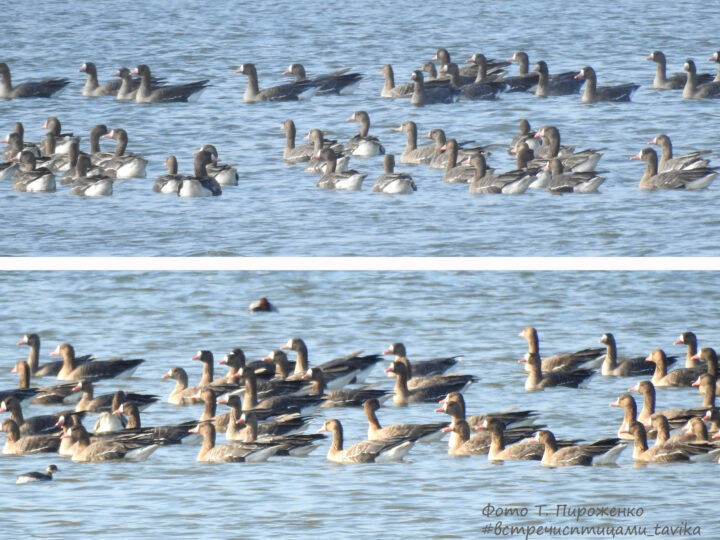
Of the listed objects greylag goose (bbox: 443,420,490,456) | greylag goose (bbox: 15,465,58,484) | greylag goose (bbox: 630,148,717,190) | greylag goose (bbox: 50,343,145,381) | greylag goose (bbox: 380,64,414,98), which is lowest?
greylag goose (bbox: 50,343,145,381)

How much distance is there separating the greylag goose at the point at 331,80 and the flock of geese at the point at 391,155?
0.09 ft

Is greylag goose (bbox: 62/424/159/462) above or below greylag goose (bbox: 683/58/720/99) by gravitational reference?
below

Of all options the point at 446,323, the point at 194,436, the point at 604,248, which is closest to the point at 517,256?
the point at 604,248

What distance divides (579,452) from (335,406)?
462cm

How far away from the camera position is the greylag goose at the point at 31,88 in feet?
102

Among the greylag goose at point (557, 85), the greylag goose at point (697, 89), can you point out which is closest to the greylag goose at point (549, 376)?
the greylag goose at point (697, 89)

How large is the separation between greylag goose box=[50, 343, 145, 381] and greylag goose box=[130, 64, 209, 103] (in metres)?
9.82

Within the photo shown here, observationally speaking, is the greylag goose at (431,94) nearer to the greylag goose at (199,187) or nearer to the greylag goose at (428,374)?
the greylag goose at (199,187)

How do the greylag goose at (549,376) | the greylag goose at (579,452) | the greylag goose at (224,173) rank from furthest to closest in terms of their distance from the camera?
the greylag goose at (224,173)
the greylag goose at (549,376)
the greylag goose at (579,452)

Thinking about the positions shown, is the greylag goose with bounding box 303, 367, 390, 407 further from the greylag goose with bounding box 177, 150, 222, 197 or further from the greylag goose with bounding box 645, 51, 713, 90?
the greylag goose with bounding box 645, 51, 713, 90

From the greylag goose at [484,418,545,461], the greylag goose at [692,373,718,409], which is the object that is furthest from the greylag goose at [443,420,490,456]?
the greylag goose at [692,373,718,409]

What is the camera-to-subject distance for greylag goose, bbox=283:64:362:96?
32.1 metres

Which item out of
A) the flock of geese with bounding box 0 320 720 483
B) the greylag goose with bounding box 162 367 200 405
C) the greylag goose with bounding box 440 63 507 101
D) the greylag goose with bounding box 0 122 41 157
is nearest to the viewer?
the flock of geese with bounding box 0 320 720 483

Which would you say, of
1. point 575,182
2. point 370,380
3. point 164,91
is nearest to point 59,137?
point 164,91
